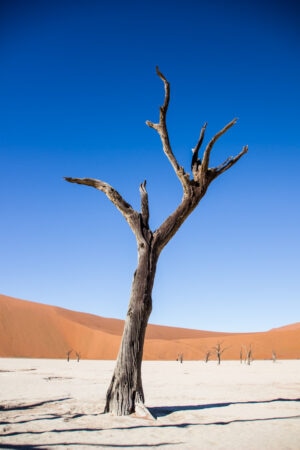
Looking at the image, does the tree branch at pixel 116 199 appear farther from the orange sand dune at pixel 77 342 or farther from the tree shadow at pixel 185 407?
→ the orange sand dune at pixel 77 342

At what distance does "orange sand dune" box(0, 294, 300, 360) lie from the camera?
6066 centimetres

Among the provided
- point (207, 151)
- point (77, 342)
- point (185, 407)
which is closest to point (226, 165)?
point (207, 151)

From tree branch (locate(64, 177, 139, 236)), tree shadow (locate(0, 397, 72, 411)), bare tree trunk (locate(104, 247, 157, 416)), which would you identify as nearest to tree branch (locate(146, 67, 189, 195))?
tree branch (locate(64, 177, 139, 236))

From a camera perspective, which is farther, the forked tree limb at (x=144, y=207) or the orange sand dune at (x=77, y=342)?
the orange sand dune at (x=77, y=342)

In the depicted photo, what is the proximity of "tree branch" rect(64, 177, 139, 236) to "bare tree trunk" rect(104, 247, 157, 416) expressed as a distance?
2.49 feet

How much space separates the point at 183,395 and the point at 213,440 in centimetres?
632

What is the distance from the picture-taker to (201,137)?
955 cm

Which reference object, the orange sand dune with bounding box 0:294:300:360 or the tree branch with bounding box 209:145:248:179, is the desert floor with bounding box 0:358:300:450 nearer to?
the tree branch with bounding box 209:145:248:179

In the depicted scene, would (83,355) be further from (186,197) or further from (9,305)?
(186,197)

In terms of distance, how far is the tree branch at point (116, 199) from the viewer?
8961 mm

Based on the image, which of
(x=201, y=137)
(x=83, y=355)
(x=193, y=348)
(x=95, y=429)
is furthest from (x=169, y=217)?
(x=193, y=348)

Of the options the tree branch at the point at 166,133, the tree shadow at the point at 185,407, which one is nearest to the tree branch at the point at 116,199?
the tree branch at the point at 166,133

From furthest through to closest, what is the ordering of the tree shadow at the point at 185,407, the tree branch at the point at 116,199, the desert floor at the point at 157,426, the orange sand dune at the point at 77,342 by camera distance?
the orange sand dune at the point at 77,342
the tree branch at the point at 116,199
the tree shadow at the point at 185,407
the desert floor at the point at 157,426

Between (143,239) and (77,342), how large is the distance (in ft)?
203
